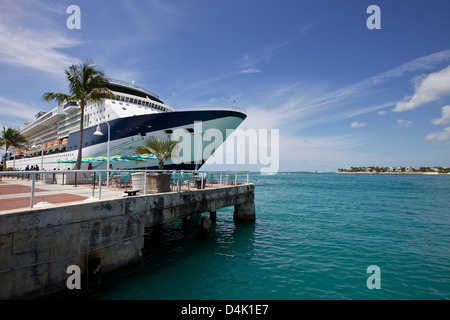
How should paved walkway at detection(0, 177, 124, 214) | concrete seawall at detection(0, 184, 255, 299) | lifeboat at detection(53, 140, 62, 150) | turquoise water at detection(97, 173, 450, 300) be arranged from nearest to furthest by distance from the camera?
concrete seawall at detection(0, 184, 255, 299)
paved walkway at detection(0, 177, 124, 214)
turquoise water at detection(97, 173, 450, 300)
lifeboat at detection(53, 140, 62, 150)

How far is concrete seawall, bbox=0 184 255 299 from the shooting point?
4699 mm

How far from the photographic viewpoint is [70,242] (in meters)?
5.62

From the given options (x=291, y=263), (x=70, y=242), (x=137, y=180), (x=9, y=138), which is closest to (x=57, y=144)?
(x=9, y=138)

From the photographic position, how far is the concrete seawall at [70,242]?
4.70 m

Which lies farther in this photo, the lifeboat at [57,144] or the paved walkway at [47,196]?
the lifeboat at [57,144]

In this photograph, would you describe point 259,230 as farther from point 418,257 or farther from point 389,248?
point 418,257

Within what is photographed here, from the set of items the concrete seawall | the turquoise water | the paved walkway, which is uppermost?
the paved walkway

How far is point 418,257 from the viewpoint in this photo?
9.26 metres

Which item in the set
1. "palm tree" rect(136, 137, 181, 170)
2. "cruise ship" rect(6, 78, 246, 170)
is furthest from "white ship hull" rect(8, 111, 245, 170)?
"palm tree" rect(136, 137, 181, 170)

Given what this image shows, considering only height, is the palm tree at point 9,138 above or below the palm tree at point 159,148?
above

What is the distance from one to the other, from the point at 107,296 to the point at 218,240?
6278 mm

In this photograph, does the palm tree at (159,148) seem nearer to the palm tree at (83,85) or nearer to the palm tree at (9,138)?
the palm tree at (83,85)

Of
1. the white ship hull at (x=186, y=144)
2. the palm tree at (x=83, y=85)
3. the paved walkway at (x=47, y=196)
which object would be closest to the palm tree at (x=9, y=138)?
the white ship hull at (x=186, y=144)

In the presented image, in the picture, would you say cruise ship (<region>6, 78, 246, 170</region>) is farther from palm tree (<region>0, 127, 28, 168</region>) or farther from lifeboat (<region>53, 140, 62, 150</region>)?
palm tree (<region>0, 127, 28, 168</region>)
